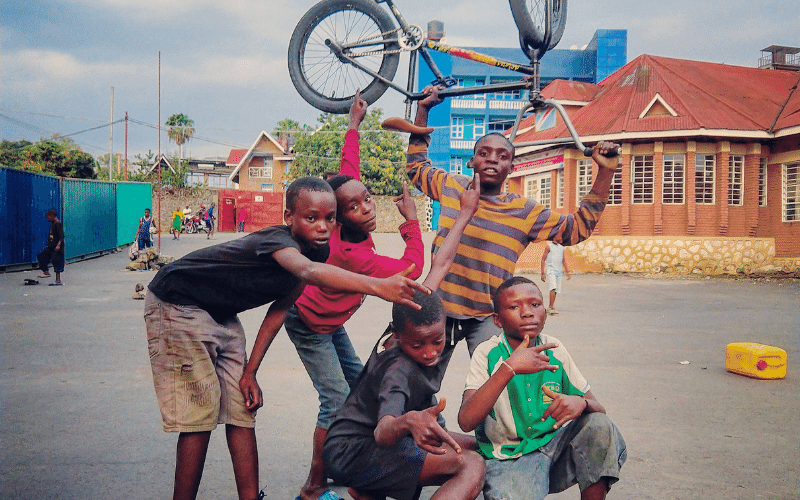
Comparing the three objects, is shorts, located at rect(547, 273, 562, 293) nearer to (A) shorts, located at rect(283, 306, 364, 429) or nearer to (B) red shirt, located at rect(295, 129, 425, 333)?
(B) red shirt, located at rect(295, 129, 425, 333)

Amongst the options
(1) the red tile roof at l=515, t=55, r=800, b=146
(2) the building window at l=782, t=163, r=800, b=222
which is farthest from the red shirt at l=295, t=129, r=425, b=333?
(2) the building window at l=782, t=163, r=800, b=222

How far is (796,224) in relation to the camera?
18344mm

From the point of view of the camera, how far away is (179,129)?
59.0 metres

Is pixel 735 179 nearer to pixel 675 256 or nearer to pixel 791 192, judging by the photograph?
pixel 791 192

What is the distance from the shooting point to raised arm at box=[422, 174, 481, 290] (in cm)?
290

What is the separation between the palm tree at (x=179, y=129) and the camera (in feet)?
193

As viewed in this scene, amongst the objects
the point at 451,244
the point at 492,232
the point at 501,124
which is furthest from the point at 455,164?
the point at 451,244

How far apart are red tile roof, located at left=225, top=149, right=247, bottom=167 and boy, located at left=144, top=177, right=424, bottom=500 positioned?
206 ft

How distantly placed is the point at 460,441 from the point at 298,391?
105 inches

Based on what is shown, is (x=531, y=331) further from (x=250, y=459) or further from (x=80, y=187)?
(x=80, y=187)

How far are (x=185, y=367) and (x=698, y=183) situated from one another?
18828 millimetres

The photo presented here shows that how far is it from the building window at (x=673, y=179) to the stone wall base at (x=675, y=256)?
1274 millimetres

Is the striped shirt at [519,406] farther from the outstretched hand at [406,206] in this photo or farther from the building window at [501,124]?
the building window at [501,124]

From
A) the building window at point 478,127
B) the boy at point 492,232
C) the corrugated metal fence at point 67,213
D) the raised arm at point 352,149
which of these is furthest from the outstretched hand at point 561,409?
the building window at point 478,127
